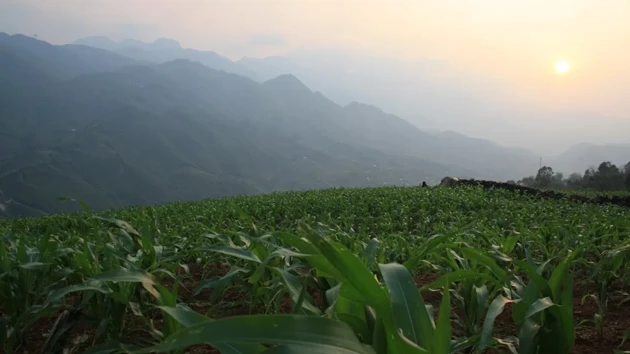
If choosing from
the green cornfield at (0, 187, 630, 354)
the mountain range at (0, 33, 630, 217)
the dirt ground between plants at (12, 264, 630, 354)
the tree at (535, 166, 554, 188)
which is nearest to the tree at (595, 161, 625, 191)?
the tree at (535, 166, 554, 188)

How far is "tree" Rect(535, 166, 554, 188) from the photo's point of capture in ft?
82.3

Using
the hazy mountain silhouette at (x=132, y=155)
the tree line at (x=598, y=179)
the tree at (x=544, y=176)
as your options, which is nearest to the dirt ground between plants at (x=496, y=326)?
the tree line at (x=598, y=179)

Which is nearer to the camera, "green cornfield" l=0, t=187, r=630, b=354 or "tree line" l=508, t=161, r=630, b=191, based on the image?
"green cornfield" l=0, t=187, r=630, b=354

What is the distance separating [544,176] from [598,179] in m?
2.80

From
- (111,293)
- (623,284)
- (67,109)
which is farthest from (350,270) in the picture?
(67,109)

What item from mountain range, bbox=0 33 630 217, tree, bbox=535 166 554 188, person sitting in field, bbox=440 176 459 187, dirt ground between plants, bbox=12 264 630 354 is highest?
tree, bbox=535 166 554 188

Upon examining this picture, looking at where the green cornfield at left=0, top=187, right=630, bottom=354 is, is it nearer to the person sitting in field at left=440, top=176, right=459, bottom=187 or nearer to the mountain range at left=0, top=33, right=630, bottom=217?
the person sitting in field at left=440, top=176, right=459, bottom=187

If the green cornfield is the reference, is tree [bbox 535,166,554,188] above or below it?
above

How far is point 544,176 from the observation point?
25609mm

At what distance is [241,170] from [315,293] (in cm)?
14193

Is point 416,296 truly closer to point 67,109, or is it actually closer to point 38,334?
point 38,334

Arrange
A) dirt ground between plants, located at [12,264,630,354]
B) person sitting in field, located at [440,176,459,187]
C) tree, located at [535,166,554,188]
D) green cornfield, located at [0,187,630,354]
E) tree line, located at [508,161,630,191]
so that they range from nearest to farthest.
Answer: green cornfield, located at [0,187,630,354] → dirt ground between plants, located at [12,264,630,354] → person sitting in field, located at [440,176,459,187] → tree line, located at [508,161,630,191] → tree, located at [535,166,554,188]

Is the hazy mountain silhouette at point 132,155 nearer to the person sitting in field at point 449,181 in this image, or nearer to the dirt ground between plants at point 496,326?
the person sitting in field at point 449,181

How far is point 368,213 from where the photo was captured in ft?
29.3
